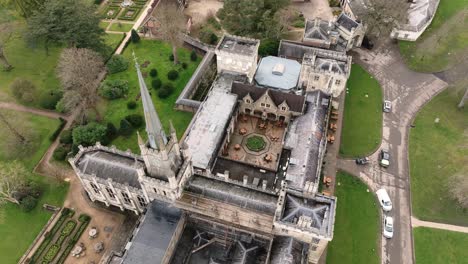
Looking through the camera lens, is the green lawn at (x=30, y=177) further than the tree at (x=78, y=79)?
No

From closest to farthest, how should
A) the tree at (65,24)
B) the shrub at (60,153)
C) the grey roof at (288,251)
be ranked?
1. the grey roof at (288,251)
2. the shrub at (60,153)
3. the tree at (65,24)

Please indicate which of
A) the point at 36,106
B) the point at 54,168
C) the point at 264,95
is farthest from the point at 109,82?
the point at 264,95

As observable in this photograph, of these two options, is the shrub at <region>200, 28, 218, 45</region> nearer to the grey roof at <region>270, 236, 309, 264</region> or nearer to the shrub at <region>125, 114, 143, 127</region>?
the shrub at <region>125, 114, 143, 127</region>

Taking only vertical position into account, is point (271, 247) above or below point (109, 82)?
below

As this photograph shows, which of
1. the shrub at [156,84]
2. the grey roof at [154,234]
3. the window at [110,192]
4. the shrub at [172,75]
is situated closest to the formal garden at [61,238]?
the window at [110,192]

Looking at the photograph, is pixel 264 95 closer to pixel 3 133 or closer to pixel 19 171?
pixel 19 171

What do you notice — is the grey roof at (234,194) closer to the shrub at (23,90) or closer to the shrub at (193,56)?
the shrub at (193,56)
